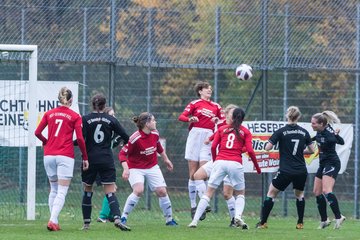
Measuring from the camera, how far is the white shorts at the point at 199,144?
19391 millimetres

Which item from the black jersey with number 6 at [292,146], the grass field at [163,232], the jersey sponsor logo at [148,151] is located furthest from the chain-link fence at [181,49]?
the jersey sponsor logo at [148,151]

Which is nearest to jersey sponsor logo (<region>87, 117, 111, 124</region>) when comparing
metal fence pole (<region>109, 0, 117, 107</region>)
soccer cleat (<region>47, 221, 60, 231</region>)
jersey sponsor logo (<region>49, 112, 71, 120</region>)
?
jersey sponsor logo (<region>49, 112, 71, 120</region>)

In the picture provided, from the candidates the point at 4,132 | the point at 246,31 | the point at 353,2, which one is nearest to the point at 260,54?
the point at 246,31

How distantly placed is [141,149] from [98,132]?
2.78 ft

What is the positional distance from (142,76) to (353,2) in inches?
188

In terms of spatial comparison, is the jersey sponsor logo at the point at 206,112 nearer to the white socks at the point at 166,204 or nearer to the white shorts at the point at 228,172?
the white socks at the point at 166,204

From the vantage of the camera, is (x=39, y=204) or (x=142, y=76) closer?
(x=39, y=204)

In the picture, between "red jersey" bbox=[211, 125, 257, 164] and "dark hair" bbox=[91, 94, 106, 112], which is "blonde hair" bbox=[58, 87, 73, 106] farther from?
"red jersey" bbox=[211, 125, 257, 164]

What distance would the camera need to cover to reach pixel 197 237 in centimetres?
1490

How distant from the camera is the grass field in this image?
1497cm

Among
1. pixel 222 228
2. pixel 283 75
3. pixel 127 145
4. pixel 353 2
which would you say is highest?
pixel 353 2

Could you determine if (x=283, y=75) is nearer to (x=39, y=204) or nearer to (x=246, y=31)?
(x=246, y=31)

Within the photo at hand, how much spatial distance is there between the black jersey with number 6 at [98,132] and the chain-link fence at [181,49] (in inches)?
149

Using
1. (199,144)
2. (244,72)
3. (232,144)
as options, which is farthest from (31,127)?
(244,72)
